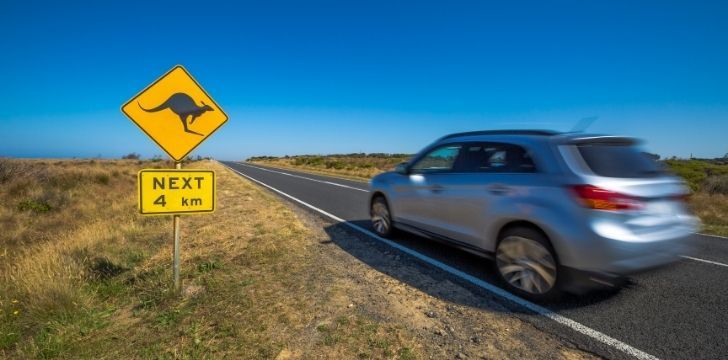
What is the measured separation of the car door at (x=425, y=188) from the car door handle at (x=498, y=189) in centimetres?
86

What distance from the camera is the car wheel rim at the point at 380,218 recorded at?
6281mm

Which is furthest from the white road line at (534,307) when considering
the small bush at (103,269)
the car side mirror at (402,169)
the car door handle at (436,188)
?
the small bush at (103,269)

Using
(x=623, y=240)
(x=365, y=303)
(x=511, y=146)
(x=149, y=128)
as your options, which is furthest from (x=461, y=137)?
(x=149, y=128)

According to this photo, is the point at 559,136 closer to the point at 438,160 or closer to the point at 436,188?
the point at 436,188

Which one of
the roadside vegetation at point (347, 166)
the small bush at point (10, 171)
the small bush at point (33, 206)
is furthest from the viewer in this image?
the roadside vegetation at point (347, 166)

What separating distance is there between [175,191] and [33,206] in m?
11.7

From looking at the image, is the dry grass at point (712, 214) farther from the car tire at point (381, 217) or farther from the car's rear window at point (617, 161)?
the car tire at point (381, 217)

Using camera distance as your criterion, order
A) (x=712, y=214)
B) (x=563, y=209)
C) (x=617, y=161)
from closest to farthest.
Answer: (x=563, y=209)
(x=617, y=161)
(x=712, y=214)

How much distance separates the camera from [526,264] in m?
3.72

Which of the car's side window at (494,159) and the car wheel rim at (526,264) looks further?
the car's side window at (494,159)

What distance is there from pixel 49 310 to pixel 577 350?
190 inches

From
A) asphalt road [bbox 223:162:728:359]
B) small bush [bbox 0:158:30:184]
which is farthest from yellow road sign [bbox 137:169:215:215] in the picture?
small bush [bbox 0:158:30:184]

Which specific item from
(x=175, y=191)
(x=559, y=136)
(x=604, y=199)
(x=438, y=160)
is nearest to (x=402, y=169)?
(x=438, y=160)

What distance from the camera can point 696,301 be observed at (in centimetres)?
368
